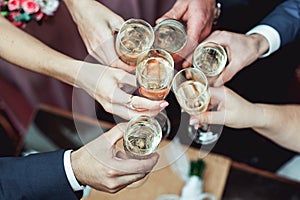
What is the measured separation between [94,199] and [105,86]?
0.31m

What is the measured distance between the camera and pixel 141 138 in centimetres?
103

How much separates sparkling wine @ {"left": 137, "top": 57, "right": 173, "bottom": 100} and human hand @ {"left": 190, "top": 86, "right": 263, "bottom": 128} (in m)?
0.10

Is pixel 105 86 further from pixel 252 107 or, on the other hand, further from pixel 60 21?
pixel 60 21

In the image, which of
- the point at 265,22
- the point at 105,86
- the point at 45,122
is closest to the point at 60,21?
the point at 45,122

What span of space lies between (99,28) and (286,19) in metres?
0.57

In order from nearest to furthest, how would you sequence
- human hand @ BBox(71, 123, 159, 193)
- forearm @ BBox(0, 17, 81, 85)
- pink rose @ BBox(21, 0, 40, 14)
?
1. human hand @ BBox(71, 123, 159, 193)
2. forearm @ BBox(0, 17, 81, 85)
3. pink rose @ BBox(21, 0, 40, 14)

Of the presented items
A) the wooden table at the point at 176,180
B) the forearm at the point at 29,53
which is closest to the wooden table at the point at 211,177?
the wooden table at the point at 176,180

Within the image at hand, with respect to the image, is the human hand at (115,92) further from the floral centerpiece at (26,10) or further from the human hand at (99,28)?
the floral centerpiece at (26,10)

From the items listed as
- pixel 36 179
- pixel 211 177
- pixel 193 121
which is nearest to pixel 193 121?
pixel 193 121

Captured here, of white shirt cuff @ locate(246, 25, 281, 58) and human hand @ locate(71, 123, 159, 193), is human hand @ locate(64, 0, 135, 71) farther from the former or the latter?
white shirt cuff @ locate(246, 25, 281, 58)

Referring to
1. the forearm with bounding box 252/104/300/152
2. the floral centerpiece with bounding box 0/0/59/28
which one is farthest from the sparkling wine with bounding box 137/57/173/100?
the floral centerpiece with bounding box 0/0/59/28

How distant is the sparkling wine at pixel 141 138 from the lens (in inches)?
39.4

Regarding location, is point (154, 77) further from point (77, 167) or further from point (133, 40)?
point (77, 167)

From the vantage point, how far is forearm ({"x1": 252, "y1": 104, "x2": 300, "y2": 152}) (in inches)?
45.7
